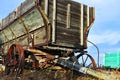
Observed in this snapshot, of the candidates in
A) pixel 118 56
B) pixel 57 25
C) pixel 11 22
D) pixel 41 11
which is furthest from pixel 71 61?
pixel 118 56

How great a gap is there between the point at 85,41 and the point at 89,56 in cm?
59

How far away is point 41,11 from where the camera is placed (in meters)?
8.16

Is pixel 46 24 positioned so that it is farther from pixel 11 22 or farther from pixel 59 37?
pixel 11 22

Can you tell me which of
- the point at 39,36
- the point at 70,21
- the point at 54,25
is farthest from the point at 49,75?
the point at 70,21

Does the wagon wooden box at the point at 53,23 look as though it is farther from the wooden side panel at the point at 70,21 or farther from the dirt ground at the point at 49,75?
the dirt ground at the point at 49,75

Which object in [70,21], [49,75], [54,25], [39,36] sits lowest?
[49,75]

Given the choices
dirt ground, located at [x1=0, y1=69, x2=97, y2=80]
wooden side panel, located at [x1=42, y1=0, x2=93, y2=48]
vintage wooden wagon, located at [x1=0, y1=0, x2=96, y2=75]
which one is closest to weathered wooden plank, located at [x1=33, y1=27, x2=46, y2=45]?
vintage wooden wagon, located at [x1=0, y1=0, x2=96, y2=75]

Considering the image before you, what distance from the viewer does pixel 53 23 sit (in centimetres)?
839

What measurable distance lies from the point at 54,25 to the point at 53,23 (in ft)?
0.25

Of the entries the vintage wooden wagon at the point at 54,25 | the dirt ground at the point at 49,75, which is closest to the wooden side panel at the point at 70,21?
the vintage wooden wagon at the point at 54,25

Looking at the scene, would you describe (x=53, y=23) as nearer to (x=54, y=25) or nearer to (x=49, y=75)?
(x=54, y=25)

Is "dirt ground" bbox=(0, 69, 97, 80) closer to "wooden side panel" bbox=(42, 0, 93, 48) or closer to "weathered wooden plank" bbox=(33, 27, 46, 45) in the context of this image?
"wooden side panel" bbox=(42, 0, 93, 48)

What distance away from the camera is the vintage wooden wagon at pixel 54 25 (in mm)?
8255

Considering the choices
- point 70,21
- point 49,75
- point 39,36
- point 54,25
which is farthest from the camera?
point 70,21
